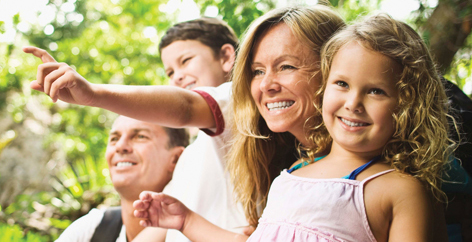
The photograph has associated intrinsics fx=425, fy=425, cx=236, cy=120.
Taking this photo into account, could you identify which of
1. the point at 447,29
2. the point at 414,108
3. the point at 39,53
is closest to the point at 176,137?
the point at 39,53

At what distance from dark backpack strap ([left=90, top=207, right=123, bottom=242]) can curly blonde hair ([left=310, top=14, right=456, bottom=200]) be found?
1.72 metres

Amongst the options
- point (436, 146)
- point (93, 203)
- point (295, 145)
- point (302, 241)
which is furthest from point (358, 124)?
point (93, 203)

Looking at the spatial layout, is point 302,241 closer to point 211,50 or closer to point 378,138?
point 378,138

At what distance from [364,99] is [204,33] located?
5.18 feet

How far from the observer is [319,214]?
1385mm

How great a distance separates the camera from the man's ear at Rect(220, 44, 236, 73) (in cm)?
272

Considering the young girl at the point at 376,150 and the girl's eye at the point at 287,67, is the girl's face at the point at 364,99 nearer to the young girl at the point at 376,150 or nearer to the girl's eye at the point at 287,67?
the young girl at the point at 376,150

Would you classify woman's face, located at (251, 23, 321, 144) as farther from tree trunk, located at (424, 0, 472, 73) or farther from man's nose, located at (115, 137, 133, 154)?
tree trunk, located at (424, 0, 472, 73)

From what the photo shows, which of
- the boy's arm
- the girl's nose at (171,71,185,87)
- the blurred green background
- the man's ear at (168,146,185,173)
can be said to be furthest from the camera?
the blurred green background

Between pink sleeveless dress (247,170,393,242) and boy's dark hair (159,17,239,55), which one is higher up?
boy's dark hair (159,17,239,55)

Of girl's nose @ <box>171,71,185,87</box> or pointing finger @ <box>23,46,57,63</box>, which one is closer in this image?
pointing finger @ <box>23,46,57,63</box>

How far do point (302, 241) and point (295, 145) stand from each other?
0.65 meters

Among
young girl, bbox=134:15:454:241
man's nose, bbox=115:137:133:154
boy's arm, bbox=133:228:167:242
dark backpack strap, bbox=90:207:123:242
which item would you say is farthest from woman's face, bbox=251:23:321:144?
dark backpack strap, bbox=90:207:123:242

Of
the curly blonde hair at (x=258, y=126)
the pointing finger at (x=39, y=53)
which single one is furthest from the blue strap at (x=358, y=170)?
the pointing finger at (x=39, y=53)
